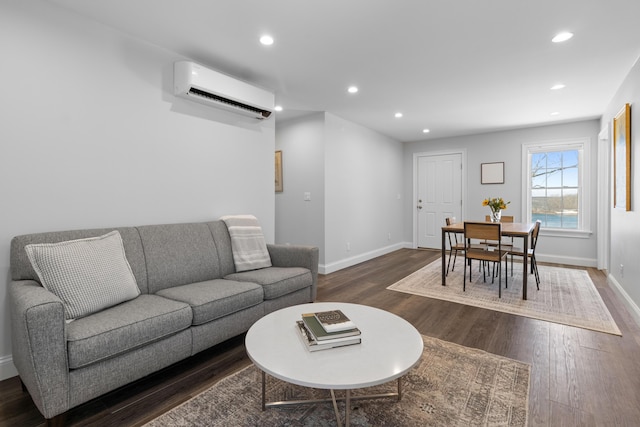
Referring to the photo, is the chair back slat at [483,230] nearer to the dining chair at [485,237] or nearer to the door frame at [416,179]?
the dining chair at [485,237]

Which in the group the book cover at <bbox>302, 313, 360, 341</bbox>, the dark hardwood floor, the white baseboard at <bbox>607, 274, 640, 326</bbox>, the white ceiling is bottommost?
the dark hardwood floor

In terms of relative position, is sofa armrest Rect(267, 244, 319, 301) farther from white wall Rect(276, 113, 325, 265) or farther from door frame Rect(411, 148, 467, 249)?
door frame Rect(411, 148, 467, 249)

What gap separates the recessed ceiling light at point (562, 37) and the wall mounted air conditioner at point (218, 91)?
2.53 m

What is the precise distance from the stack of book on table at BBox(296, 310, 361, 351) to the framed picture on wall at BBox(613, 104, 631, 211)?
3271mm

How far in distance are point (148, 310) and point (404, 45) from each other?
2726 mm

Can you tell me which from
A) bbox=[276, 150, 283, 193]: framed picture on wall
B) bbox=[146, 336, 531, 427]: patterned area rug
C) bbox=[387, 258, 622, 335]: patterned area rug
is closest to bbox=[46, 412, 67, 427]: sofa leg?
bbox=[146, 336, 531, 427]: patterned area rug

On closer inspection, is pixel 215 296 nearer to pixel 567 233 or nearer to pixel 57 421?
pixel 57 421

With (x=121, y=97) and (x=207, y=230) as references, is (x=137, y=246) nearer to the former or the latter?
(x=207, y=230)

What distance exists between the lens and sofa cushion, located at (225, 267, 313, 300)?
100 inches

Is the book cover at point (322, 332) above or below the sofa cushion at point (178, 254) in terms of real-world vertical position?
below

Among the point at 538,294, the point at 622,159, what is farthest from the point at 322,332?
the point at 622,159

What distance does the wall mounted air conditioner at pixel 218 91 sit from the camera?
2.70 m

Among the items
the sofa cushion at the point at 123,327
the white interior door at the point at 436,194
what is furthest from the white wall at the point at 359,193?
the sofa cushion at the point at 123,327

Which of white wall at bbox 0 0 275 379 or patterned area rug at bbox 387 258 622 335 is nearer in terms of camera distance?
white wall at bbox 0 0 275 379
